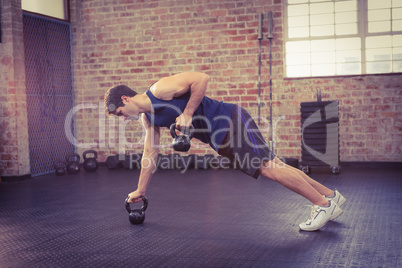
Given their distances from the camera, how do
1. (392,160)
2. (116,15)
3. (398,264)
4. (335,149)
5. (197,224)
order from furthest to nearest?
(116,15), (392,160), (335,149), (197,224), (398,264)

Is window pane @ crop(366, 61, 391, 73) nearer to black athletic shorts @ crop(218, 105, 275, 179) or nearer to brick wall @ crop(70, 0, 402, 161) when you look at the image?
brick wall @ crop(70, 0, 402, 161)

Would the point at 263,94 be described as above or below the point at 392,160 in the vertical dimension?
above

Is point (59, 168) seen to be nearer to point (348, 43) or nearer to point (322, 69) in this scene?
point (322, 69)

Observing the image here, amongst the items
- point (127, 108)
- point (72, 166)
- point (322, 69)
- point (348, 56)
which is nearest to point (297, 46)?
point (322, 69)

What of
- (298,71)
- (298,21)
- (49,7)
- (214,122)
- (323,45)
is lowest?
(214,122)

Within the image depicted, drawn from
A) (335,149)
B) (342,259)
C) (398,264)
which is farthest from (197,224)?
(335,149)

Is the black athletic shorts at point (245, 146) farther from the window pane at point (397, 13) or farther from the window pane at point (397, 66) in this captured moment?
the window pane at point (397, 13)

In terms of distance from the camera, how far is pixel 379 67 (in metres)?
6.06

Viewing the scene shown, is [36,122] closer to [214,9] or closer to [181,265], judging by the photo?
[214,9]

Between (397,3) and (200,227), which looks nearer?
(200,227)

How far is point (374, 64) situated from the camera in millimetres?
6074

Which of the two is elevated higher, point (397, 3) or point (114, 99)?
point (397, 3)

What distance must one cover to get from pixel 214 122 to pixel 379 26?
4080 mm

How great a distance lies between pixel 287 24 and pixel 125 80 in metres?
2.55
